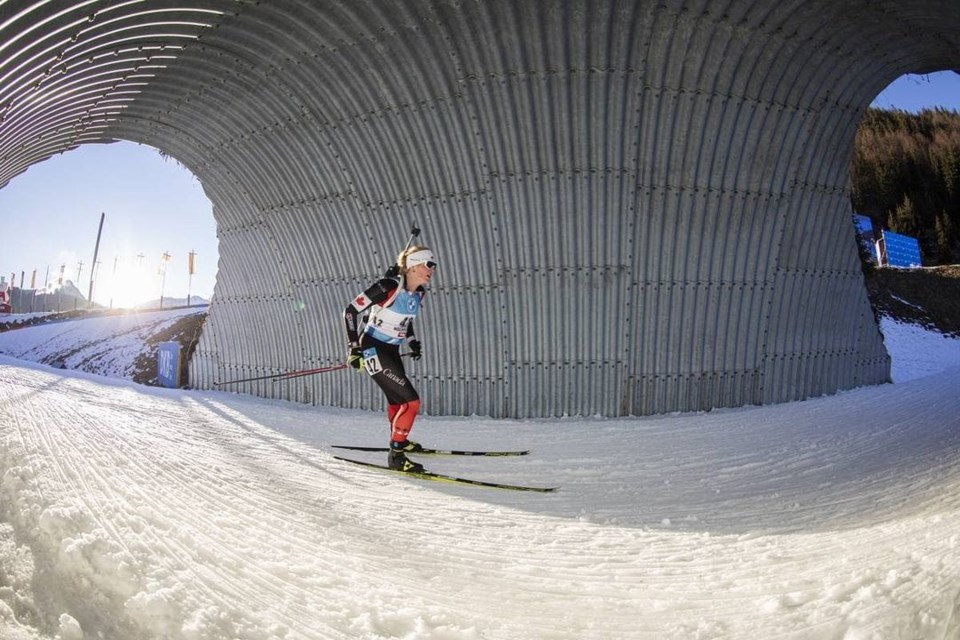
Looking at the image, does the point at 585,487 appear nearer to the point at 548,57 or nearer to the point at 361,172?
the point at 548,57

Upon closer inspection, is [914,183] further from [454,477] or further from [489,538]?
[489,538]

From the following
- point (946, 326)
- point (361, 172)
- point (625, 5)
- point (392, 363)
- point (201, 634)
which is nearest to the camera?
point (201, 634)

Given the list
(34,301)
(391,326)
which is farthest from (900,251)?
(34,301)

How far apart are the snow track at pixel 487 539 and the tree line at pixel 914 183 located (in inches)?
2272

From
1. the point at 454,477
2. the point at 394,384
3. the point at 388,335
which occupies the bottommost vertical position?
the point at 454,477

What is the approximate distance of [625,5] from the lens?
7.55 m

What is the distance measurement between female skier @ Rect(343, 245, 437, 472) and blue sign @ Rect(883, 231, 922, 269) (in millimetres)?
26937

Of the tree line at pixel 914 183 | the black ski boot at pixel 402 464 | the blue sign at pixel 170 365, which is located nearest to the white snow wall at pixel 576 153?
the black ski boot at pixel 402 464

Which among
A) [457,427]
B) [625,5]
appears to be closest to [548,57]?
[625,5]

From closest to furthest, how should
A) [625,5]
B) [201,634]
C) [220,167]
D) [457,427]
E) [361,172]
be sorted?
1. [201,634]
2. [625,5]
3. [457,427]
4. [361,172]
5. [220,167]

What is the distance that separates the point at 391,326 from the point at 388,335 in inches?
4.0

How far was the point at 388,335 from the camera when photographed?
6.45 metres

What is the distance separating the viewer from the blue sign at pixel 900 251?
26.5 meters

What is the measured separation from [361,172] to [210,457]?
5699 mm
